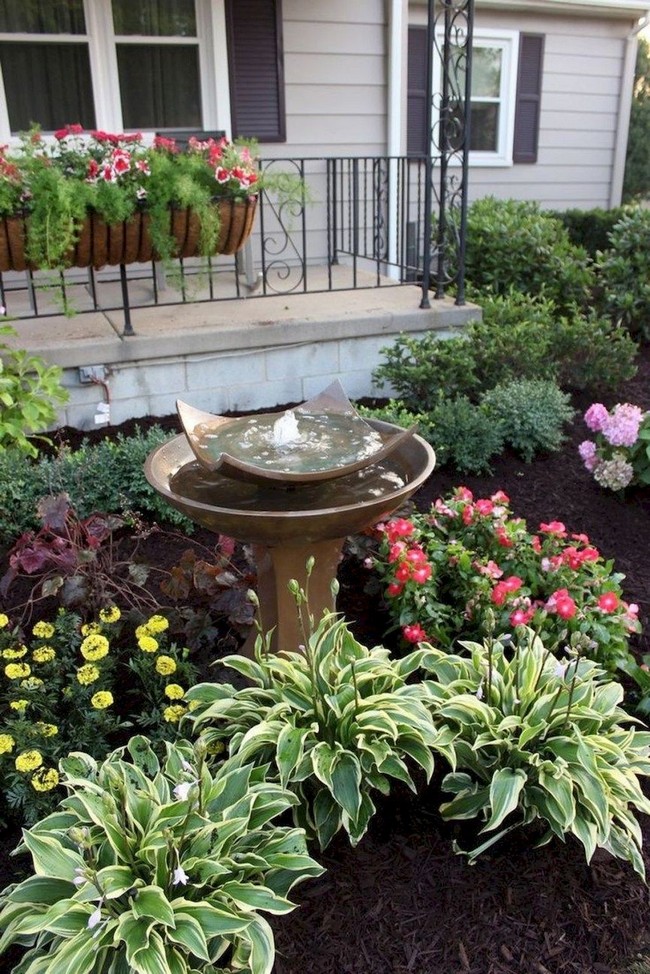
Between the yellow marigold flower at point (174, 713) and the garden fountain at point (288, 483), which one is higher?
the garden fountain at point (288, 483)

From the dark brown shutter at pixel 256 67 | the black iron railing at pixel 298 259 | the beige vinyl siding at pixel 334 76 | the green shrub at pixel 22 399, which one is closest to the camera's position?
the green shrub at pixel 22 399

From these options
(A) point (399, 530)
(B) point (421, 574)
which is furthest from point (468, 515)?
(B) point (421, 574)

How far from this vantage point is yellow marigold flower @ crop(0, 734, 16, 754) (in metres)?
2.11

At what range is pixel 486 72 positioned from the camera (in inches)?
341

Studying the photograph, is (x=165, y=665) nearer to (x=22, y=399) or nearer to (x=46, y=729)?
(x=46, y=729)

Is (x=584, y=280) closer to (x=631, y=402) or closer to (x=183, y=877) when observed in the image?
(x=631, y=402)

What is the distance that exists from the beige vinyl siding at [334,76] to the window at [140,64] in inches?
9.1

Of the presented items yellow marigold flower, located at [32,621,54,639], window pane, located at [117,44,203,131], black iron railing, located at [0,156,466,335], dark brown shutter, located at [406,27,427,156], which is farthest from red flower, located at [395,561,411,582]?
dark brown shutter, located at [406,27,427,156]

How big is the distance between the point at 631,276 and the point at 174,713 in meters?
4.91

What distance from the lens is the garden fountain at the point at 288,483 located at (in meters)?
2.04

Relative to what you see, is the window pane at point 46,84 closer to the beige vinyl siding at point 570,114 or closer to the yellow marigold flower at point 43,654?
the beige vinyl siding at point 570,114

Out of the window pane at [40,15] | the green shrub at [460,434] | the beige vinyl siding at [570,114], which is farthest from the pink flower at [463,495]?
the beige vinyl siding at [570,114]

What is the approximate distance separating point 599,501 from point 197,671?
7.49 feet

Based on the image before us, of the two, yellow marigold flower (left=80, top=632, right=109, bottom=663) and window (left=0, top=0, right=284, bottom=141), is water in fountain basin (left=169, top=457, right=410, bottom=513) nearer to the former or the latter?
yellow marigold flower (left=80, top=632, right=109, bottom=663)
